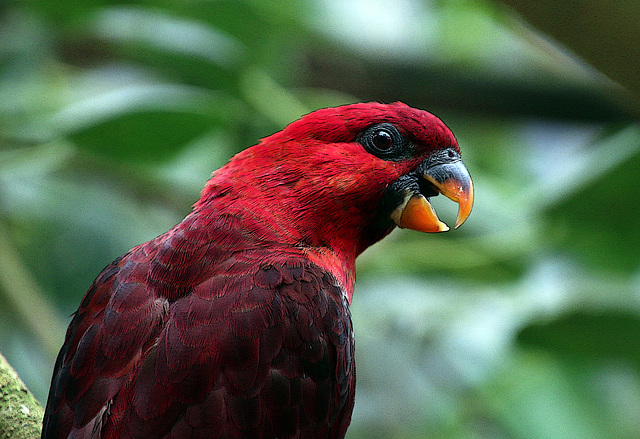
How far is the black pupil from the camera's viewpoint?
188cm

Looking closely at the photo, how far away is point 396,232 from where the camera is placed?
3066mm

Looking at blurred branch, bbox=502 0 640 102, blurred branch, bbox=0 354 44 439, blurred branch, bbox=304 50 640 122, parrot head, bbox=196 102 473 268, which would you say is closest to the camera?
blurred branch, bbox=0 354 44 439

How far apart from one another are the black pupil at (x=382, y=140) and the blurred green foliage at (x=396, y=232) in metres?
0.66

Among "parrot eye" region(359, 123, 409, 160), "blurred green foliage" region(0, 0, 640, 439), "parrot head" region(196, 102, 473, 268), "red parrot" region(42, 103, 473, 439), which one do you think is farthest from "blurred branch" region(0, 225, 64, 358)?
"parrot eye" region(359, 123, 409, 160)

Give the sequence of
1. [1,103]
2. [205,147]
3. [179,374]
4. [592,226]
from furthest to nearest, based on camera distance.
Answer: [205,147] → [1,103] → [592,226] → [179,374]

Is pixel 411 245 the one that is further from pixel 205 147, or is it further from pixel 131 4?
pixel 131 4

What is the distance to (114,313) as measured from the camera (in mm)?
1614

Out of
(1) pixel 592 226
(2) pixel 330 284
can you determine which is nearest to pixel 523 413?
(1) pixel 592 226

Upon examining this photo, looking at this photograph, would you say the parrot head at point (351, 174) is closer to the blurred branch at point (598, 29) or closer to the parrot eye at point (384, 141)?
the parrot eye at point (384, 141)

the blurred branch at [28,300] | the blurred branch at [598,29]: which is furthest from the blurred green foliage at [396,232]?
the blurred branch at [598,29]

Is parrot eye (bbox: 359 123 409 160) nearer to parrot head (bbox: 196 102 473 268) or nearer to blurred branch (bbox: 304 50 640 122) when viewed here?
parrot head (bbox: 196 102 473 268)

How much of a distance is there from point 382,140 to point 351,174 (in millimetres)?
120

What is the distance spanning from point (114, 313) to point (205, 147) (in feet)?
5.13

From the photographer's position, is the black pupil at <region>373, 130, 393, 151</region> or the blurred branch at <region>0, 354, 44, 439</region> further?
the black pupil at <region>373, 130, 393, 151</region>
